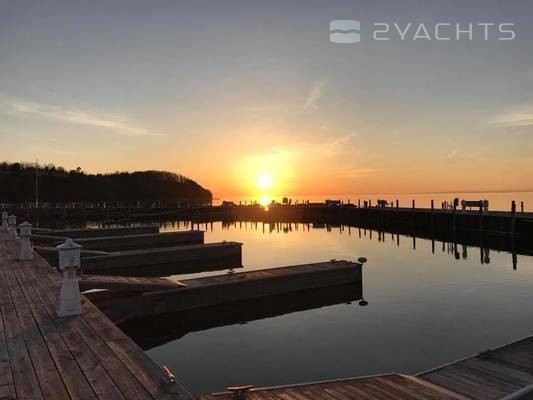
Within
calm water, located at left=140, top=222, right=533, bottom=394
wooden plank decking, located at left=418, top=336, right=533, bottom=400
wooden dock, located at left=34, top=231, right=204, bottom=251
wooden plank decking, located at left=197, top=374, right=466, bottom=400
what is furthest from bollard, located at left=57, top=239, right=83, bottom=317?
wooden dock, located at left=34, top=231, right=204, bottom=251

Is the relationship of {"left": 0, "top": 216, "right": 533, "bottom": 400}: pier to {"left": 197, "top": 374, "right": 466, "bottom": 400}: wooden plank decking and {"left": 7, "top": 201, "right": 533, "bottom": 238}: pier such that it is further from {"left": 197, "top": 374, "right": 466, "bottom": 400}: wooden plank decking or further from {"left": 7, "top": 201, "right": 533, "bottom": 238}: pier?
{"left": 7, "top": 201, "right": 533, "bottom": 238}: pier

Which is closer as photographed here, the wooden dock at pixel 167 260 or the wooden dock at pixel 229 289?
the wooden dock at pixel 229 289

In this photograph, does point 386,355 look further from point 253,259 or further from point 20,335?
point 253,259

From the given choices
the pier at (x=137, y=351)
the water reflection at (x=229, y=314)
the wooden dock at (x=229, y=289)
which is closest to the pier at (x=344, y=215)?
the wooden dock at (x=229, y=289)

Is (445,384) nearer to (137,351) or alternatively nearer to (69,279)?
(137,351)

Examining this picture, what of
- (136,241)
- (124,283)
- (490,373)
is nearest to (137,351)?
(490,373)

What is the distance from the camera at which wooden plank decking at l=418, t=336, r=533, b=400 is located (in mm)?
7539

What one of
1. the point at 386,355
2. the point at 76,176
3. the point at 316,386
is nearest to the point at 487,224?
the point at 386,355

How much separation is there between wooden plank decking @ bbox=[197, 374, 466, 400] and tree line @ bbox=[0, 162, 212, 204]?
97018 millimetres

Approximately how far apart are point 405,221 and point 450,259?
29288 mm

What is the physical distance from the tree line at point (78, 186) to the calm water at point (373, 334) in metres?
89.9

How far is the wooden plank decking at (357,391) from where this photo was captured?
20.0 feet

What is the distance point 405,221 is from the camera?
57.3 m

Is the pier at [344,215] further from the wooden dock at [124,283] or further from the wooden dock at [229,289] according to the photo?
the wooden dock at [124,283]
